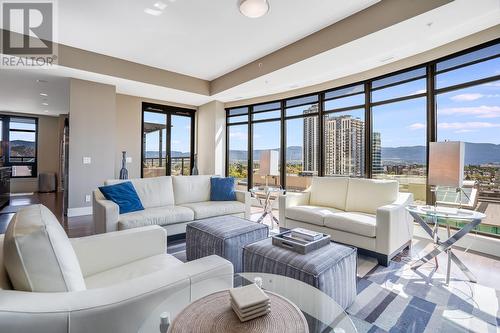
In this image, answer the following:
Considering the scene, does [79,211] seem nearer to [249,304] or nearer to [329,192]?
[329,192]

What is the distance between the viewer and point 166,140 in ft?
23.1

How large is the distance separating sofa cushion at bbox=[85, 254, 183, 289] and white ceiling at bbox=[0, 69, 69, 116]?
475 centimetres

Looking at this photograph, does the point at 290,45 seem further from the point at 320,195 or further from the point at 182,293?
the point at 182,293

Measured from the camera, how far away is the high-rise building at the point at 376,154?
15.0 feet

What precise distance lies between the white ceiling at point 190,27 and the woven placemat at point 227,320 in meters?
3.29

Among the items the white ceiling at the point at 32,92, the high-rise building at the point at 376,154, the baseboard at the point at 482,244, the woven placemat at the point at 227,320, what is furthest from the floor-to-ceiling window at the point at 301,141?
the white ceiling at the point at 32,92

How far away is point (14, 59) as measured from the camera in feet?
13.6

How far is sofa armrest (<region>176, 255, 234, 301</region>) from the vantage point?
4.06 feet

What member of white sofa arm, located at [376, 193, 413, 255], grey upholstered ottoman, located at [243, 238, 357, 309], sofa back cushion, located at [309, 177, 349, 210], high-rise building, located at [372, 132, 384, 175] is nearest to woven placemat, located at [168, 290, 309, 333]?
grey upholstered ottoman, located at [243, 238, 357, 309]

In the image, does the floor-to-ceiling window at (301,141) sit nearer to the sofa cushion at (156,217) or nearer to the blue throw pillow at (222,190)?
the blue throw pillow at (222,190)

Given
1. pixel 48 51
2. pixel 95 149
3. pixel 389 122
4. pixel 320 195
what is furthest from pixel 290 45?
pixel 95 149

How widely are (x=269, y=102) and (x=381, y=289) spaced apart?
5021mm

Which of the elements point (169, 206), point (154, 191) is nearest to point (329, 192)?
point (169, 206)

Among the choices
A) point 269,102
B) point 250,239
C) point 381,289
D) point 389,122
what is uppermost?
point 269,102
